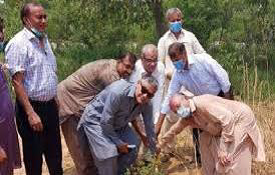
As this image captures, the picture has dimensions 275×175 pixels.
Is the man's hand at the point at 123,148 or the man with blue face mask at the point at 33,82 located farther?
the man's hand at the point at 123,148

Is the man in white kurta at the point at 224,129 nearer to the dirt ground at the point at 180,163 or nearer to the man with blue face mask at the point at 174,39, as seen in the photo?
the dirt ground at the point at 180,163

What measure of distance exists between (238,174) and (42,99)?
1647mm

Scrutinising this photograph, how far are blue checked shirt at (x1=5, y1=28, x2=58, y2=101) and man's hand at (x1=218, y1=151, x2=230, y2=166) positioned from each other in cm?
143

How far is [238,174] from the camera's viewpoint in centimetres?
427

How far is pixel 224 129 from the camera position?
13.4 feet

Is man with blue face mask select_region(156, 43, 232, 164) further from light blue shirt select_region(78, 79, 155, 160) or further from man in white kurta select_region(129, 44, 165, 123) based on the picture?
light blue shirt select_region(78, 79, 155, 160)

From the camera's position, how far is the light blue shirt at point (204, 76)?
479 cm

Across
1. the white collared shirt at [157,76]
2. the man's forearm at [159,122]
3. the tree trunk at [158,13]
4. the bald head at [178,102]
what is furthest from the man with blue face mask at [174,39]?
the tree trunk at [158,13]

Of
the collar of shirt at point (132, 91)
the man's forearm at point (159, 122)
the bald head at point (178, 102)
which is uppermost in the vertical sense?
the collar of shirt at point (132, 91)

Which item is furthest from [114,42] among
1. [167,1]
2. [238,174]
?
[238,174]

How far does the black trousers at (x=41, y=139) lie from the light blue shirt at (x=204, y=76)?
1042mm

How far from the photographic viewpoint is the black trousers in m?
4.42

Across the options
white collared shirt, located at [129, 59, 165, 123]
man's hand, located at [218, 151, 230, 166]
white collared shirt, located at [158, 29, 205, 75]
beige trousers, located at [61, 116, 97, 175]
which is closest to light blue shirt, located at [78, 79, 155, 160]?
beige trousers, located at [61, 116, 97, 175]

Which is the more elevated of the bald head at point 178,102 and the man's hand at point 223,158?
the bald head at point 178,102
